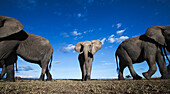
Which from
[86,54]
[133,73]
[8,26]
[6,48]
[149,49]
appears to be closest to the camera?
[6,48]

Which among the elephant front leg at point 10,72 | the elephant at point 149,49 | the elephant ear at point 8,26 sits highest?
the elephant ear at point 8,26

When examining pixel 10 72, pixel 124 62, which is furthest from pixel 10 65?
pixel 124 62

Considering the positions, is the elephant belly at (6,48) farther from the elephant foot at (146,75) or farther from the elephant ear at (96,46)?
the elephant foot at (146,75)

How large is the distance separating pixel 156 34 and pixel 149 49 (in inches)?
44.6

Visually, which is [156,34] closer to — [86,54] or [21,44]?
[86,54]

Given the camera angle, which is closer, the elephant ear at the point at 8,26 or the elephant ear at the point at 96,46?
the elephant ear at the point at 8,26

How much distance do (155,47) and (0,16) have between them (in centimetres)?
944

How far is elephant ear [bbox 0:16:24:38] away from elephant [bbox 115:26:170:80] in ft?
22.7

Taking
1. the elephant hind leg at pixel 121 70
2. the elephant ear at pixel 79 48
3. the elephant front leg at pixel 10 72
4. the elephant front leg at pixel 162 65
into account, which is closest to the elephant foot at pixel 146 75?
the elephant front leg at pixel 162 65

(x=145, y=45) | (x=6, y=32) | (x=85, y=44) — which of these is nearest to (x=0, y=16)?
(x=6, y=32)

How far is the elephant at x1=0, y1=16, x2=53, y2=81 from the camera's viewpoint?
6434 millimetres

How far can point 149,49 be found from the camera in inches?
297

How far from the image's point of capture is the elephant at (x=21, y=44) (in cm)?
643

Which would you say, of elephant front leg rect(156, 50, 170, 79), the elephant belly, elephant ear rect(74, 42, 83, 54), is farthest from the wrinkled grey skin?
elephant front leg rect(156, 50, 170, 79)
